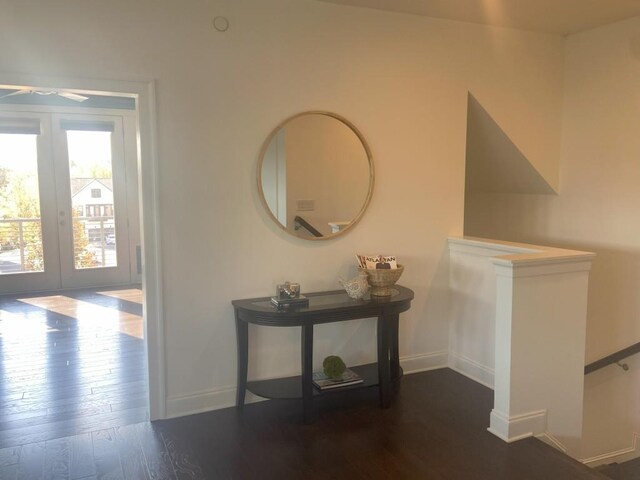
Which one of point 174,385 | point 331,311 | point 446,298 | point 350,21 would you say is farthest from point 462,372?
point 350,21

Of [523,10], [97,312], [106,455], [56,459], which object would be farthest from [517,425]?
[97,312]

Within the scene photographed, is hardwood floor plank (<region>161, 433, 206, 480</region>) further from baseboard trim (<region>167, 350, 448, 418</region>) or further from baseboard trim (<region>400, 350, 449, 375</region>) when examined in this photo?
baseboard trim (<region>400, 350, 449, 375</region>)

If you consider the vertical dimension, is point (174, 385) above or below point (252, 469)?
above

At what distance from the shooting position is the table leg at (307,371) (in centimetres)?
285

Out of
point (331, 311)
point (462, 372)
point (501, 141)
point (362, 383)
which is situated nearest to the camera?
point (331, 311)

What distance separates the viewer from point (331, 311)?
9.52 ft

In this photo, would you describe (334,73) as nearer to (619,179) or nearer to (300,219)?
(300,219)

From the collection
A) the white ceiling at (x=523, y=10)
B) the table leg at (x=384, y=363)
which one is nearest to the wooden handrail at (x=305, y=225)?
the table leg at (x=384, y=363)

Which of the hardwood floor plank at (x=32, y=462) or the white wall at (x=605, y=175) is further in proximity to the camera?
the white wall at (x=605, y=175)

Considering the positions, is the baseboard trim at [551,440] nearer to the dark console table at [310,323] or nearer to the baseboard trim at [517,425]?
the baseboard trim at [517,425]

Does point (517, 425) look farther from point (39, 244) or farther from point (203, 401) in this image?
point (39, 244)

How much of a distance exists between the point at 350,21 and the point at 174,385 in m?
2.44

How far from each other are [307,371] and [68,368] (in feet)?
6.77

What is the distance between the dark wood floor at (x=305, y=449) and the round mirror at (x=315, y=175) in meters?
1.13
